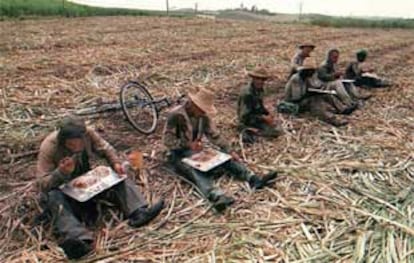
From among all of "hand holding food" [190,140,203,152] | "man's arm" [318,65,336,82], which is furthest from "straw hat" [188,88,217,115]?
"man's arm" [318,65,336,82]

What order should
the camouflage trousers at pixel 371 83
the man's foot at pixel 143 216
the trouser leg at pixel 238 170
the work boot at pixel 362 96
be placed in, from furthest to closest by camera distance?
the camouflage trousers at pixel 371 83 < the work boot at pixel 362 96 < the trouser leg at pixel 238 170 < the man's foot at pixel 143 216

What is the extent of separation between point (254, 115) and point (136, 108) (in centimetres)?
150

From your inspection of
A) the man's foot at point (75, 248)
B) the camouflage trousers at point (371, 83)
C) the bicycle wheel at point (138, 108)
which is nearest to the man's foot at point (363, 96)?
the camouflage trousers at point (371, 83)

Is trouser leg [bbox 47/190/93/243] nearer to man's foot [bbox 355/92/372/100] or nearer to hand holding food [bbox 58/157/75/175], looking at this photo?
hand holding food [bbox 58/157/75/175]

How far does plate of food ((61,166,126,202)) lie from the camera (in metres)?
3.92

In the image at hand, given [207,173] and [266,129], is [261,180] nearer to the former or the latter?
[207,173]

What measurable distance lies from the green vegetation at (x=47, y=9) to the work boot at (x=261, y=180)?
17.6 meters

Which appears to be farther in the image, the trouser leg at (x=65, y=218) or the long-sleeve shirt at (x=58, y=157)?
the long-sleeve shirt at (x=58, y=157)

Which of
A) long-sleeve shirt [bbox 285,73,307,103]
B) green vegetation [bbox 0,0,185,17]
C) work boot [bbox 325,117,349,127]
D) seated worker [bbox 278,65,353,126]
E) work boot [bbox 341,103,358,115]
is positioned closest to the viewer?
work boot [bbox 325,117,349,127]

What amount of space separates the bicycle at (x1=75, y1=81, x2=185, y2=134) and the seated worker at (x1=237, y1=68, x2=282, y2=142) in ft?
3.41

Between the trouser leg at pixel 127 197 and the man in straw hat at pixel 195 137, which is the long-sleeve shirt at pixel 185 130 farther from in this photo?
the trouser leg at pixel 127 197

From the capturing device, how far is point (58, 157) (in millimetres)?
4000

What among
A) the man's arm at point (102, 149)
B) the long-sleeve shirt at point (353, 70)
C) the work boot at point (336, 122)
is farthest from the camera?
the long-sleeve shirt at point (353, 70)

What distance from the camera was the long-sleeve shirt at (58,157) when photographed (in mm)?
3875
